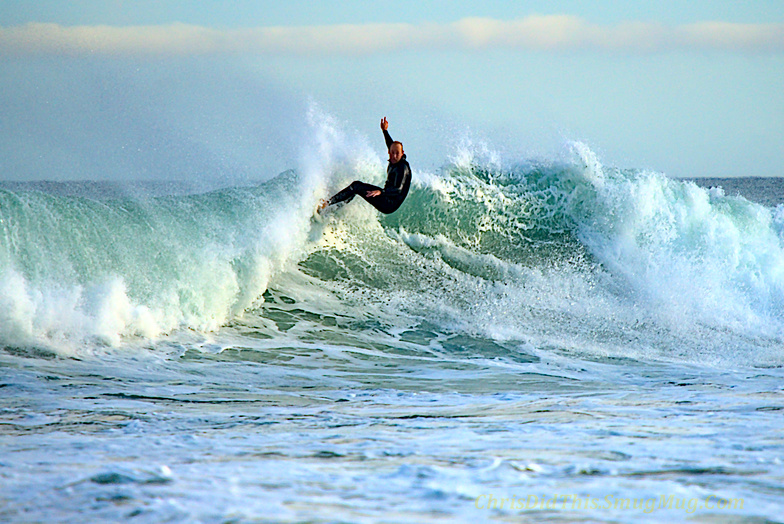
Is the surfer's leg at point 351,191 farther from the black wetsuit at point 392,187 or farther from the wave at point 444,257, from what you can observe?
the wave at point 444,257

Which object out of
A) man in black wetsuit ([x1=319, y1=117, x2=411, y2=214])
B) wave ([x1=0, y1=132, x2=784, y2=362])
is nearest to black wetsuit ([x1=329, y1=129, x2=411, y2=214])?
man in black wetsuit ([x1=319, y1=117, x2=411, y2=214])

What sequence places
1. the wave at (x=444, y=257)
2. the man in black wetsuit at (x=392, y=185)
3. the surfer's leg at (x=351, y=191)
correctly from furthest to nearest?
the surfer's leg at (x=351, y=191) → the man in black wetsuit at (x=392, y=185) → the wave at (x=444, y=257)

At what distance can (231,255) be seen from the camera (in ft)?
29.4

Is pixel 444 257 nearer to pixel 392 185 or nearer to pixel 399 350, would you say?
pixel 392 185

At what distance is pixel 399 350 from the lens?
789 centimetres

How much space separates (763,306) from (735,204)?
3258mm

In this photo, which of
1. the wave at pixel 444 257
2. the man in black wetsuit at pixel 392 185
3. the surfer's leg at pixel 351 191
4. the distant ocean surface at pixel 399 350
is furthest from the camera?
the surfer's leg at pixel 351 191

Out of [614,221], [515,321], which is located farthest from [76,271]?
[614,221]

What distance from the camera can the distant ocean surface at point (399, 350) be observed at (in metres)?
3.67

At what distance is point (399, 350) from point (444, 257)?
2.99m

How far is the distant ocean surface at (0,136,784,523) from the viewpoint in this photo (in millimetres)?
3674

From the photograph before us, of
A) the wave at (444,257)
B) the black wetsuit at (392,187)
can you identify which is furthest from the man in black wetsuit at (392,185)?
the wave at (444,257)

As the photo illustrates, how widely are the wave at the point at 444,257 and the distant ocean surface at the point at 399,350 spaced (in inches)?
1.4

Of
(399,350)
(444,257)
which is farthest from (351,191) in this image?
(399,350)
